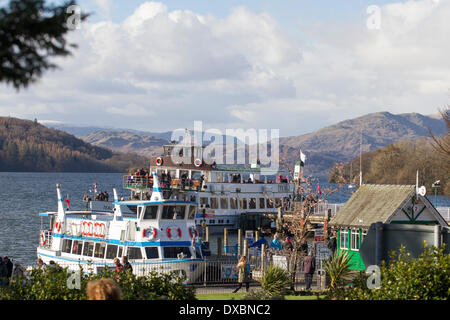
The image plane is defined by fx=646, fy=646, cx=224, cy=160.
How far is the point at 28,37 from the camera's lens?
358 inches

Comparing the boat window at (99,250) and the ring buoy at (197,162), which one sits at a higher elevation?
the ring buoy at (197,162)

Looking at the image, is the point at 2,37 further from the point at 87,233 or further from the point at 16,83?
the point at 87,233

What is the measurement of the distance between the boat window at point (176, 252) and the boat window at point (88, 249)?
512 cm

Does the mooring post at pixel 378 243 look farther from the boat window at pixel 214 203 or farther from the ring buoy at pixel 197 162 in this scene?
the boat window at pixel 214 203

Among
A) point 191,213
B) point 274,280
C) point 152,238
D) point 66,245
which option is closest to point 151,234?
point 152,238

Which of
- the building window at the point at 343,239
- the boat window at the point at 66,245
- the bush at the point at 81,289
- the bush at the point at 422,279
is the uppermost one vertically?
the bush at the point at 422,279

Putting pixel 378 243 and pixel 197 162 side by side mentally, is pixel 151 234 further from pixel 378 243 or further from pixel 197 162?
pixel 197 162

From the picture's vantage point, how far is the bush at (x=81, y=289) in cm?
1328

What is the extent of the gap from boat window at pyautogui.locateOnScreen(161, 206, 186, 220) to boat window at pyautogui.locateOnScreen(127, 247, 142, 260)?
6.45 ft

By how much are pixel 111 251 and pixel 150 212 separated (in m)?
3.24

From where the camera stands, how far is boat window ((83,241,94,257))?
1330 inches

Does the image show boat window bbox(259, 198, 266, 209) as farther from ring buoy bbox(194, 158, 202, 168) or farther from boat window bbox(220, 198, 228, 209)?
ring buoy bbox(194, 158, 202, 168)

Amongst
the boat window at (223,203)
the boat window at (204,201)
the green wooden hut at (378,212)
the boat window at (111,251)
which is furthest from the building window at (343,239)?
the boat window at (223,203)

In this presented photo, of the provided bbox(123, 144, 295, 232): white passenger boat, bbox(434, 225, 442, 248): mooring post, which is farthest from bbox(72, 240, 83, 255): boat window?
bbox(123, 144, 295, 232): white passenger boat
